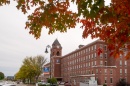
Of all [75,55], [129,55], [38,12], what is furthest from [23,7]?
[75,55]

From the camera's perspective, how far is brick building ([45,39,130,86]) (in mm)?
86238

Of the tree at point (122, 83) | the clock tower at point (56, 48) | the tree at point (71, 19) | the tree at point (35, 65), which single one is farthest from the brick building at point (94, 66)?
the tree at point (71, 19)

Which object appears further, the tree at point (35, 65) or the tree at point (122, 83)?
the tree at point (122, 83)

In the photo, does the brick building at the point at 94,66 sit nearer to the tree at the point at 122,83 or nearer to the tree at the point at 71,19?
the tree at the point at 122,83

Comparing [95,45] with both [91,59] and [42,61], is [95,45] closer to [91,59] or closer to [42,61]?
[91,59]

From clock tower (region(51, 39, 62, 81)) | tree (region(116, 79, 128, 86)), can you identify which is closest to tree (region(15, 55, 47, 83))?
tree (region(116, 79, 128, 86))

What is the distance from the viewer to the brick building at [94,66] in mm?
86238

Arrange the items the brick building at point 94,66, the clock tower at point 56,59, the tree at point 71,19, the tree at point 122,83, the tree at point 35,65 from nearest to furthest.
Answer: the tree at point 71,19, the tree at point 35,65, the tree at point 122,83, the brick building at point 94,66, the clock tower at point 56,59

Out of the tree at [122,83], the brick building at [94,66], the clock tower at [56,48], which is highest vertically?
the clock tower at [56,48]

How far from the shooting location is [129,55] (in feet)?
28.1

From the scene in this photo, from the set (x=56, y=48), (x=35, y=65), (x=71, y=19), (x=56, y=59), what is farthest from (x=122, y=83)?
(x=71, y=19)

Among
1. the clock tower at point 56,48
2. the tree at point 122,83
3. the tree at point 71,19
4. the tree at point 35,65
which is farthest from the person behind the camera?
the clock tower at point 56,48

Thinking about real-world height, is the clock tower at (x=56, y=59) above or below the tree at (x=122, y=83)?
above

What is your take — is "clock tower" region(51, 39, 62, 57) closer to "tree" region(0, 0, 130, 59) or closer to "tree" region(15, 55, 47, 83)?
"tree" region(15, 55, 47, 83)
